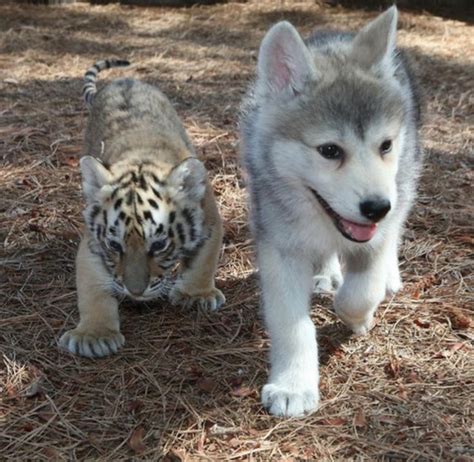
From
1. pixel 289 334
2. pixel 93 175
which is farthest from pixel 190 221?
pixel 289 334

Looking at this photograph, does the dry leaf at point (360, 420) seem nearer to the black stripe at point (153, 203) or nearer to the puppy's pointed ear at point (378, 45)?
the black stripe at point (153, 203)

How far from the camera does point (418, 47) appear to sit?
10.3m

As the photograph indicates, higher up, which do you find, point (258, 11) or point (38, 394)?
point (38, 394)

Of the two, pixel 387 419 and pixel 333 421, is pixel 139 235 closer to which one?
pixel 333 421

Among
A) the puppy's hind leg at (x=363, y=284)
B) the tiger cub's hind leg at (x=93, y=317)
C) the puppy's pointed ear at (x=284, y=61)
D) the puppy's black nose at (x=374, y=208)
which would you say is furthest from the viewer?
the tiger cub's hind leg at (x=93, y=317)

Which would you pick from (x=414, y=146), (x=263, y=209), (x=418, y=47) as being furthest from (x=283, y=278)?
(x=418, y=47)

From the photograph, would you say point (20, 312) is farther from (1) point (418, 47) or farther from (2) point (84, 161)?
(1) point (418, 47)

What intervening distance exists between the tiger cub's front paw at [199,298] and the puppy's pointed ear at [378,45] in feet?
5.15

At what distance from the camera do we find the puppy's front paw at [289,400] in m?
3.73

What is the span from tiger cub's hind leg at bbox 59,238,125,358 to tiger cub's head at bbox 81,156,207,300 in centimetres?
7

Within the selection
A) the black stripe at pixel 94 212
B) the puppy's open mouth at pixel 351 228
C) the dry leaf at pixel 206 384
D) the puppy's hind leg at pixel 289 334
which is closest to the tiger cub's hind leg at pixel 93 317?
the black stripe at pixel 94 212

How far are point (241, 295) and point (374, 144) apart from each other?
5.25 feet

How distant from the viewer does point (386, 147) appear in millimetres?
3773

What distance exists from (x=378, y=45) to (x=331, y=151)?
2.49 feet
